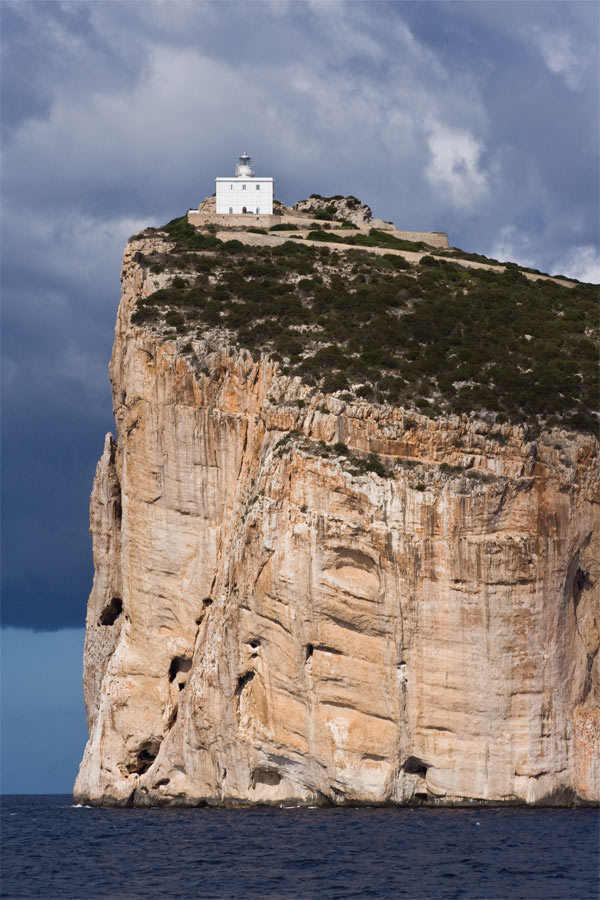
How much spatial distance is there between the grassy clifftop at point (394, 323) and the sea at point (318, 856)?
504 inches

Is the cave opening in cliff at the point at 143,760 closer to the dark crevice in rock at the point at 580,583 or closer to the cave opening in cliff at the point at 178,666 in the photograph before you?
the cave opening in cliff at the point at 178,666

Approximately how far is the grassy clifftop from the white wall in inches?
430

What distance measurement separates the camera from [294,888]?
99.1ft

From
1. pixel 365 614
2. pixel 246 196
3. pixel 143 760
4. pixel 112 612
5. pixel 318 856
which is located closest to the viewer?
pixel 318 856

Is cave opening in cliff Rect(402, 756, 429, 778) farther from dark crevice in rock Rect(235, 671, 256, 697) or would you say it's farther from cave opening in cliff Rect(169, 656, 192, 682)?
cave opening in cliff Rect(169, 656, 192, 682)

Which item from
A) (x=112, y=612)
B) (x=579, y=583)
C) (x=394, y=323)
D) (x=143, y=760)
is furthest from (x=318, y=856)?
(x=394, y=323)

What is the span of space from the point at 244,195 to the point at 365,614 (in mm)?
37309

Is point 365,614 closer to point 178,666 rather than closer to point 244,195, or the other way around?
point 178,666

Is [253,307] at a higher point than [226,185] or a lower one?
lower

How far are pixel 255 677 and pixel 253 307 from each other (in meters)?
14.4

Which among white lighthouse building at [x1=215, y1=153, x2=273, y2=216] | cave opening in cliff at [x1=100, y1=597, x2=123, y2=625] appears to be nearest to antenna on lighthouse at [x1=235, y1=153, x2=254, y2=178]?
white lighthouse building at [x1=215, y1=153, x2=273, y2=216]

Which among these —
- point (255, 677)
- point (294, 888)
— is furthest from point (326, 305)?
point (294, 888)

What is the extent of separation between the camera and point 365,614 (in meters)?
42.2

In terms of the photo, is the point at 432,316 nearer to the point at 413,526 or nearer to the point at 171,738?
the point at 413,526
